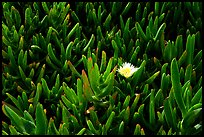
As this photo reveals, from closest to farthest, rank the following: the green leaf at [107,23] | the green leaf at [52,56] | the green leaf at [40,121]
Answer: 1. the green leaf at [40,121]
2. the green leaf at [52,56]
3. the green leaf at [107,23]

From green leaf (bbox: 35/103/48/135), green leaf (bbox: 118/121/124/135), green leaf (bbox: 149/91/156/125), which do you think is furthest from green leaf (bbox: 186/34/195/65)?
green leaf (bbox: 35/103/48/135)

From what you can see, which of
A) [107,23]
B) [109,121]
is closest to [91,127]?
[109,121]

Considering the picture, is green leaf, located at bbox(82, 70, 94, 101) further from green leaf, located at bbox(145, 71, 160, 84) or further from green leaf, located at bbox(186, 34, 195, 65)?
green leaf, located at bbox(186, 34, 195, 65)

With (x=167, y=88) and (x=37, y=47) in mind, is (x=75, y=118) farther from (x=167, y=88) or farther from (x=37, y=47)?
(x=37, y=47)

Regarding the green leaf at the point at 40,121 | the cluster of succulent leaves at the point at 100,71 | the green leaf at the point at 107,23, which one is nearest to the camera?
the green leaf at the point at 40,121

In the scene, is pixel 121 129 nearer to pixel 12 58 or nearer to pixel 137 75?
pixel 137 75

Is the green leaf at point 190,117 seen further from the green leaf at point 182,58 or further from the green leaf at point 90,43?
the green leaf at point 90,43

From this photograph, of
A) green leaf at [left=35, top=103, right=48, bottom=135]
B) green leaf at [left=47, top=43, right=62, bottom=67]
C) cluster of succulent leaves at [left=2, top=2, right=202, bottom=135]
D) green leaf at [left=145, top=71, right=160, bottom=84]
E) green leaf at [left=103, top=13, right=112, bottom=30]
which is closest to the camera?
green leaf at [left=35, top=103, right=48, bottom=135]

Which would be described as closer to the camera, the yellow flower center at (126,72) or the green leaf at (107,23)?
the yellow flower center at (126,72)

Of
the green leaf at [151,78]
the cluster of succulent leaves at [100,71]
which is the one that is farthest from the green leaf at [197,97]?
the green leaf at [151,78]
